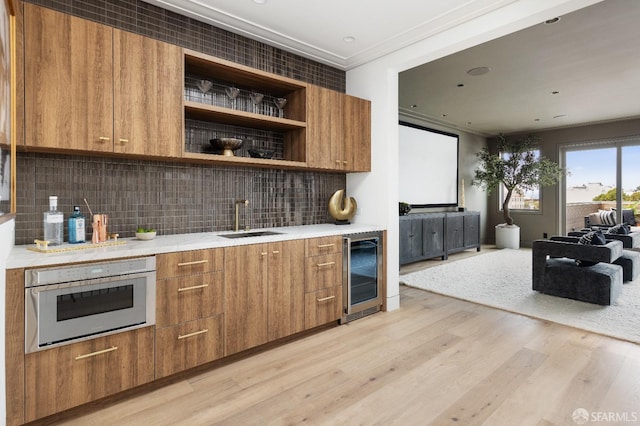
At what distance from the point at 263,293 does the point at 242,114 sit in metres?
1.42

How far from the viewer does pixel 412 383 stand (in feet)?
7.19

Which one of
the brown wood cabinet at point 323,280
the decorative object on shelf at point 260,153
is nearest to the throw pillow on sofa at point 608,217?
the brown wood cabinet at point 323,280

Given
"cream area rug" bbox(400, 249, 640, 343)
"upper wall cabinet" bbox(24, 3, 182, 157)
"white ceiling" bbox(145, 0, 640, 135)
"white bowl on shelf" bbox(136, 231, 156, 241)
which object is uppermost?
"white ceiling" bbox(145, 0, 640, 135)

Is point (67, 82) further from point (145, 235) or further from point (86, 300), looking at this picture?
point (86, 300)

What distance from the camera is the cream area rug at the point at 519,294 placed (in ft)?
10.4

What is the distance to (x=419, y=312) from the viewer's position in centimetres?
353

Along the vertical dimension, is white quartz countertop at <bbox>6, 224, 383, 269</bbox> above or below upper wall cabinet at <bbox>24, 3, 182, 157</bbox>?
below

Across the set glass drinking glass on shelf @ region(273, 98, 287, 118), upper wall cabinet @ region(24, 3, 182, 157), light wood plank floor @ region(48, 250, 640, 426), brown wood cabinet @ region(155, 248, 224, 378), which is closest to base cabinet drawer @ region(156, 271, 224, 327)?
brown wood cabinet @ region(155, 248, 224, 378)

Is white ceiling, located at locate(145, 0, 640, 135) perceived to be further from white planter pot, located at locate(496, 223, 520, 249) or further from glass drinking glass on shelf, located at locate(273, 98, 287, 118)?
white planter pot, located at locate(496, 223, 520, 249)

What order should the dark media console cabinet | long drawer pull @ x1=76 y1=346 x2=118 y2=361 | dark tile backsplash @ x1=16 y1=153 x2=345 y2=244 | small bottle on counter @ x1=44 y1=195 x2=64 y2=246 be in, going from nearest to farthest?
long drawer pull @ x1=76 y1=346 x2=118 y2=361 → small bottle on counter @ x1=44 y1=195 x2=64 y2=246 → dark tile backsplash @ x1=16 y1=153 x2=345 y2=244 → the dark media console cabinet

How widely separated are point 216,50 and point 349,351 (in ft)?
8.92

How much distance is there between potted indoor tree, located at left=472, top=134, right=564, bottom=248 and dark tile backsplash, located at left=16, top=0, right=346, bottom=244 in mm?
5407

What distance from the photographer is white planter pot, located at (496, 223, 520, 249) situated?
7.72 meters

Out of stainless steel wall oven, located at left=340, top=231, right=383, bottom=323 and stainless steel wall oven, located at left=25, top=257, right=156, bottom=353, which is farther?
stainless steel wall oven, located at left=340, top=231, right=383, bottom=323
